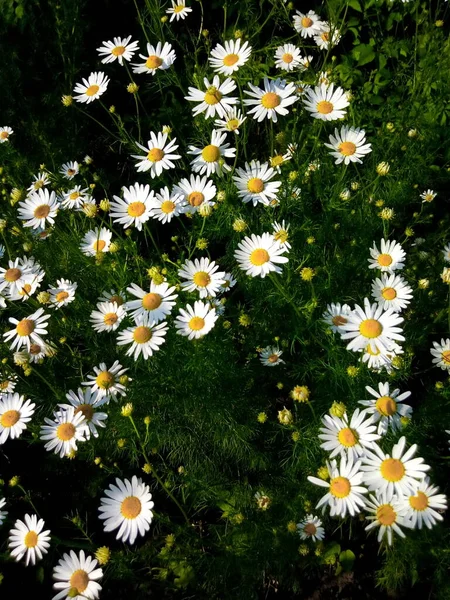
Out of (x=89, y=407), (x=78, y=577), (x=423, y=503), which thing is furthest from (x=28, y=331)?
(x=423, y=503)

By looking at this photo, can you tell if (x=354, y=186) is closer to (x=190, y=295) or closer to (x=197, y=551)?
(x=190, y=295)

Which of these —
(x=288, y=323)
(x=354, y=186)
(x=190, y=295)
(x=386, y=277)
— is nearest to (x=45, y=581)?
(x=190, y=295)

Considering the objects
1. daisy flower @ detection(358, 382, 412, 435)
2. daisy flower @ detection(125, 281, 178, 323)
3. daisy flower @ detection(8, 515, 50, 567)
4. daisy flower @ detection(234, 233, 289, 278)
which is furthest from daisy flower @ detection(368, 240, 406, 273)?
daisy flower @ detection(8, 515, 50, 567)

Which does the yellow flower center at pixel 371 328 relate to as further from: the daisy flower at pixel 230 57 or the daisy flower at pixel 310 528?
the daisy flower at pixel 230 57

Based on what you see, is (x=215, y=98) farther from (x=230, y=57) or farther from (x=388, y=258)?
(x=388, y=258)

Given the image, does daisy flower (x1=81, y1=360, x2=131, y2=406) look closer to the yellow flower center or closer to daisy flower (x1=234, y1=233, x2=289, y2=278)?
daisy flower (x1=234, y1=233, x2=289, y2=278)
